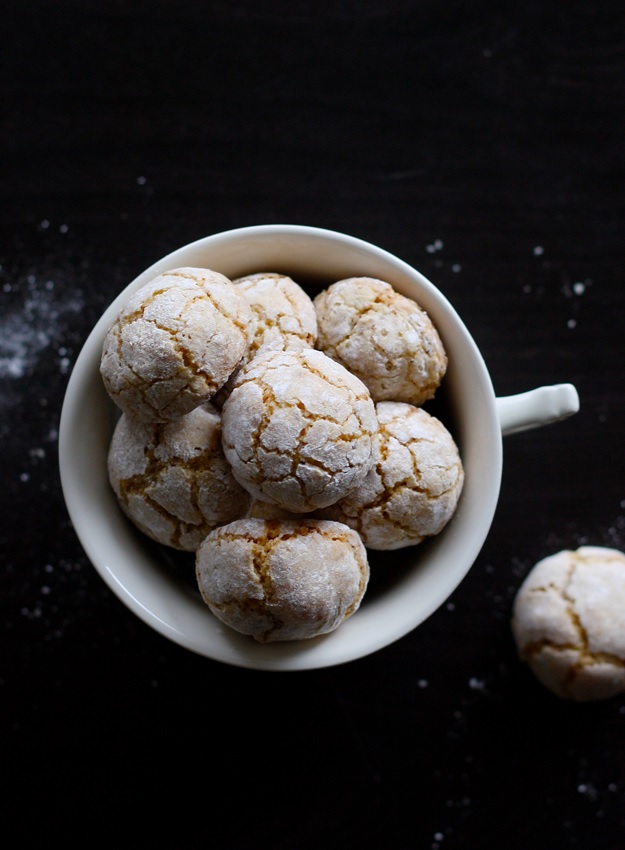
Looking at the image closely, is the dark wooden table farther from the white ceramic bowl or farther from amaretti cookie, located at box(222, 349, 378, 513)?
amaretti cookie, located at box(222, 349, 378, 513)

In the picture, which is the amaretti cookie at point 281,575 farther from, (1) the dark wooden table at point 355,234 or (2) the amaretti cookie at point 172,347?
(1) the dark wooden table at point 355,234

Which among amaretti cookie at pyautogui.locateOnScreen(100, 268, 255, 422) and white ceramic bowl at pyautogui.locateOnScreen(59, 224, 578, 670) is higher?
amaretti cookie at pyautogui.locateOnScreen(100, 268, 255, 422)

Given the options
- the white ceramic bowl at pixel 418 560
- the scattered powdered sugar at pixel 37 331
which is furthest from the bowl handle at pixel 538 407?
the scattered powdered sugar at pixel 37 331

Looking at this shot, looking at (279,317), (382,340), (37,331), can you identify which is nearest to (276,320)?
(279,317)

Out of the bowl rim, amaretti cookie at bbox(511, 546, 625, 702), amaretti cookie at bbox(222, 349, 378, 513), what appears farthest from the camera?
amaretti cookie at bbox(511, 546, 625, 702)

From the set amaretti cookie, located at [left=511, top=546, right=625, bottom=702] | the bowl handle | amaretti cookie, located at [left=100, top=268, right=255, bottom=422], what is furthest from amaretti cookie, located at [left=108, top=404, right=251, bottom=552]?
amaretti cookie, located at [left=511, top=546, right=625, bottom=702]

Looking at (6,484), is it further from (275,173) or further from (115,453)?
(275,173)
